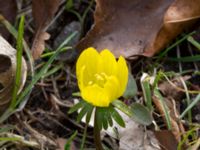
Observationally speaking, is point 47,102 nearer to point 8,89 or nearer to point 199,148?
point 8,89

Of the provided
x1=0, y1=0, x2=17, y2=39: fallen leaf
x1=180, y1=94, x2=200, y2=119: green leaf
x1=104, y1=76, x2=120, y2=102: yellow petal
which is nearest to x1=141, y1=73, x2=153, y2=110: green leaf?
x1=180, y1=94, x2=200, y2=119: green leaf

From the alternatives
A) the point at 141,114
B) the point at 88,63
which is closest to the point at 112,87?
the point at 88,63

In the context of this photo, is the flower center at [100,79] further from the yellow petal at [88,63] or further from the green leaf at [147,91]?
the green leaf at [147,91]

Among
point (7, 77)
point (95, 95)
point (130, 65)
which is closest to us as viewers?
point (95, 95)

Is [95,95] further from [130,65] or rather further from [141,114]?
[130,65]

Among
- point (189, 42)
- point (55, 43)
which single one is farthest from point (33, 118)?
point (189, 42)

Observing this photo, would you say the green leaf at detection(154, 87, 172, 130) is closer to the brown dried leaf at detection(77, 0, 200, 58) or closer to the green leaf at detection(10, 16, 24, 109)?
the brown dried leaf at detection(77, 0, 200, 58)

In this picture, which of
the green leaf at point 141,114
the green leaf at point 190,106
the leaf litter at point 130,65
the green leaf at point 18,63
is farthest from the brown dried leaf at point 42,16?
the green leaf at point 190,106
